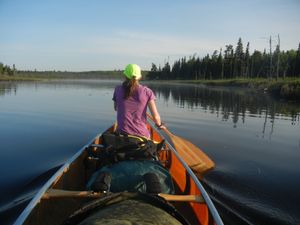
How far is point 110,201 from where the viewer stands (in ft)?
8.79

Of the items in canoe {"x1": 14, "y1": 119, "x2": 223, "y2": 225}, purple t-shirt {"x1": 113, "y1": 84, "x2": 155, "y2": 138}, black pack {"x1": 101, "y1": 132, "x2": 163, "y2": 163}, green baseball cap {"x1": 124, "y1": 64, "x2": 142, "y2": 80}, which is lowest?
canoe {"x1": 14, "y1": 119, "x2": 223, "y2": 225}

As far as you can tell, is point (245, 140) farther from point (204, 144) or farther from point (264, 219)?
point (264, 219)

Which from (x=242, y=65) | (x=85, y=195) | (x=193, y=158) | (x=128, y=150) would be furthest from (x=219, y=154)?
(x=242, y=65)

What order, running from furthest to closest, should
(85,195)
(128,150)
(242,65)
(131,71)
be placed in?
(242,65) → (131,71) → (128,150) → (85,195)

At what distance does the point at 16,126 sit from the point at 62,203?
32.8ft

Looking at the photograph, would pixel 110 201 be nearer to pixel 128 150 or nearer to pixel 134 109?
pixel 128 150

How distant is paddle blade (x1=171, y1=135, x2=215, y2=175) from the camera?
7.19 meters

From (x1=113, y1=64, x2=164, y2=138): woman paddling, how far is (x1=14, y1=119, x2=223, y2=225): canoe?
28.7 inches

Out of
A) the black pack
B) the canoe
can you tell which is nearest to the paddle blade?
the canoe

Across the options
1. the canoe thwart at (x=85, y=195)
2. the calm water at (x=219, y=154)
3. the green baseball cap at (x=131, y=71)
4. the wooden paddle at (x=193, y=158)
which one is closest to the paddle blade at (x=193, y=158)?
the wooden paddle at (x=193, y=158)

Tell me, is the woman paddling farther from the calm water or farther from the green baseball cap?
the calm water

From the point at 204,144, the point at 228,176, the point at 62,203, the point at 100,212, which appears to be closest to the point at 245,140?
the point at 204,144

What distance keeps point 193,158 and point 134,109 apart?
339 cm

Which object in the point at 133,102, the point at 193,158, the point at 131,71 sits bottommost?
the point at 193,158
